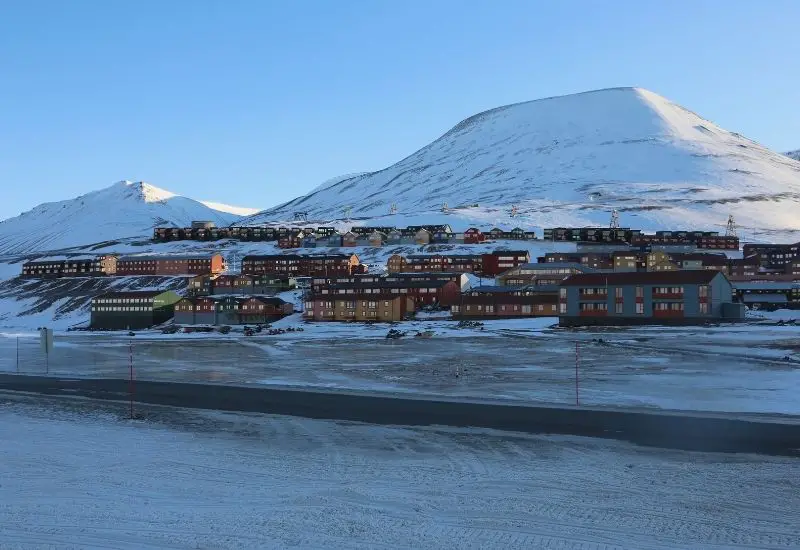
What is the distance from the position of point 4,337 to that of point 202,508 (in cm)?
9852

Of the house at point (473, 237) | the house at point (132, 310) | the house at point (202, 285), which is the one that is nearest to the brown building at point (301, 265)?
the house at point (202, 285)

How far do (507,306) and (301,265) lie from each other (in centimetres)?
6150

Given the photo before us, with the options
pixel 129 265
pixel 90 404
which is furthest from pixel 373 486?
pixel 129 265

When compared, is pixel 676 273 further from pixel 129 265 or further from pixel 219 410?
pixel 129 265

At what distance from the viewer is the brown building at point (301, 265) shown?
155125 millimetres

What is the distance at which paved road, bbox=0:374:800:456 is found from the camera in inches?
992

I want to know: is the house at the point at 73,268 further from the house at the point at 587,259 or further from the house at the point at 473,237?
the house at the point at 587,259

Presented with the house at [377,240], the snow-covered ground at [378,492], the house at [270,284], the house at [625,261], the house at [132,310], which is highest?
the house at [377,240]

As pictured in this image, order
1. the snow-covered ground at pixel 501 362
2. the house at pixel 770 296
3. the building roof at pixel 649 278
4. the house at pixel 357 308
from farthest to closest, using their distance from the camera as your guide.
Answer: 1. the house at pixel 770 296
2. the house at pixel 357 308
3. the building roof at pixel 649 278
4. the snow-covered ground at pixel 501 362

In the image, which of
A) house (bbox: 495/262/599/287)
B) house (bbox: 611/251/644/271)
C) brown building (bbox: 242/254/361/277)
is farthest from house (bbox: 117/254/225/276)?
house (bbox: 611/251/644/271)

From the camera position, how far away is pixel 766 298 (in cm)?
11581

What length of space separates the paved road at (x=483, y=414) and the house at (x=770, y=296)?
90611 millimetres

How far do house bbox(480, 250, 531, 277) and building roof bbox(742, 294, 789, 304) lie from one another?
1774 inches

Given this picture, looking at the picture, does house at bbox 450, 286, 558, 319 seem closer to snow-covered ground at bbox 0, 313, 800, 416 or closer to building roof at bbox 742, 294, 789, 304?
snow-covered ground at bbox 0, 313, 800, 416
